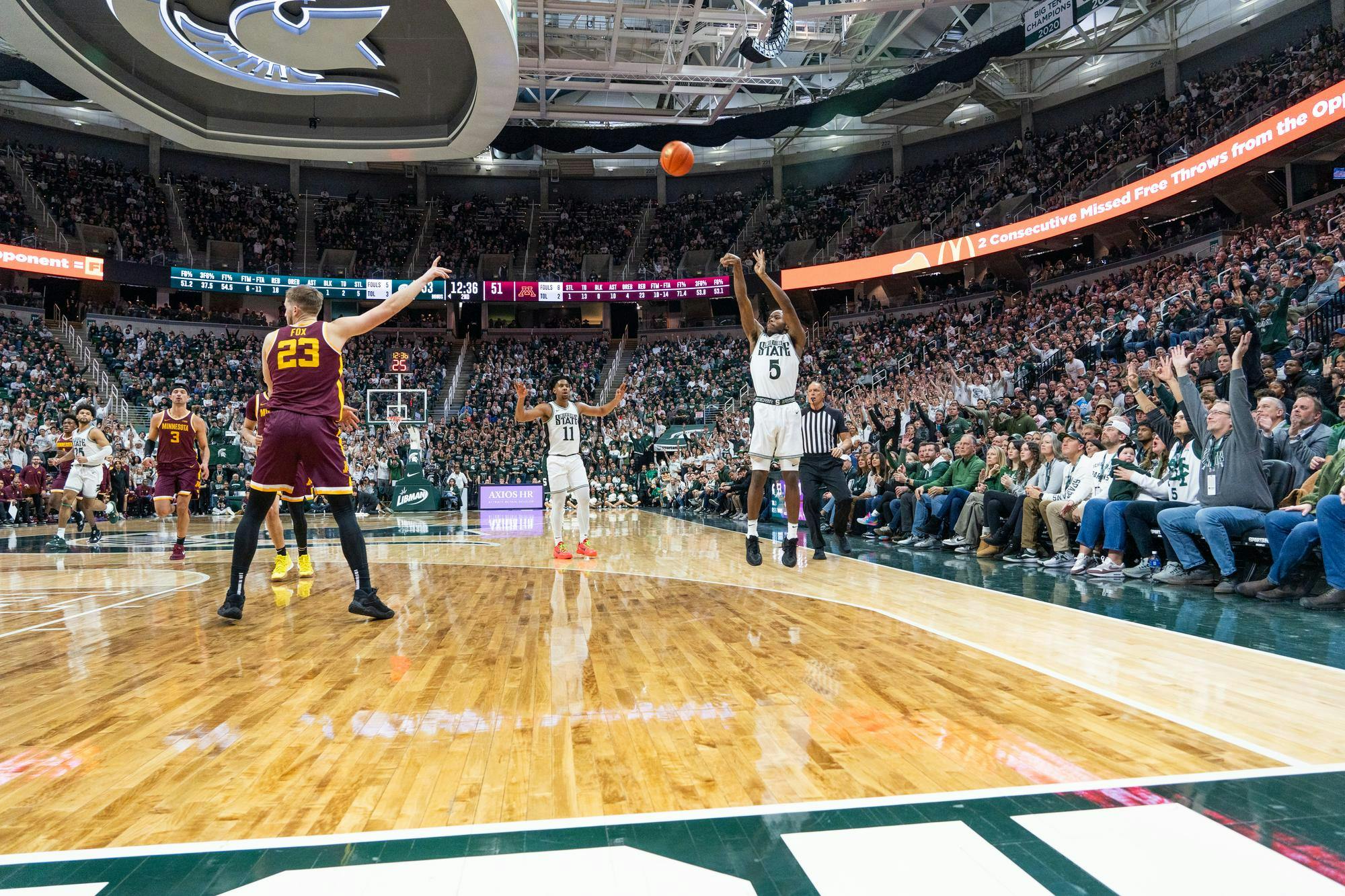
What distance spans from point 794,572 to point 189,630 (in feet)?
14.7

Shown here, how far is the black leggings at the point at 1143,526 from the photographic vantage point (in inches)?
252

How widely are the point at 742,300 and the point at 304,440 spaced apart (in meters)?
3.19

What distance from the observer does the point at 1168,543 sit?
20.5ft

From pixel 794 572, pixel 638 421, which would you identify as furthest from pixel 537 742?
pixel 638 421

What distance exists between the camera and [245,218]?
3300cm

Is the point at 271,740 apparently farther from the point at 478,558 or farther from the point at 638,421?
the point at 638,421

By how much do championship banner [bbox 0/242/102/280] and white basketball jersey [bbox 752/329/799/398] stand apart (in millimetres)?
29659

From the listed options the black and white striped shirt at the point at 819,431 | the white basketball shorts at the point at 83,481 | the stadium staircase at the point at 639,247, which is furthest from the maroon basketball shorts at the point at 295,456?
the stadium staircase at the point at 639,247

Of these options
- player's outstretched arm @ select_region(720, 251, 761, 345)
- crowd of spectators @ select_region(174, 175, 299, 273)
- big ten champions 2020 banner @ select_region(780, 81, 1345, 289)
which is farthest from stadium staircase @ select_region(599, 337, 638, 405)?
player's outstretched arm @ select_region(720, 251, 761, 345)

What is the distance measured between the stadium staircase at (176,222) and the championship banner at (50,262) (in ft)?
12.3

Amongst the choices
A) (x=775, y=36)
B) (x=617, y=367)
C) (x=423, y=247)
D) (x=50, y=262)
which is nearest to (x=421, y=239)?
(x=423, y=247)

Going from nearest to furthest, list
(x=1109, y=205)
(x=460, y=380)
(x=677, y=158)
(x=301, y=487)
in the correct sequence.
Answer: (x=301, y=487)
(x=677, y=158)
(x=1109, y=205)
(x=460, y=380)

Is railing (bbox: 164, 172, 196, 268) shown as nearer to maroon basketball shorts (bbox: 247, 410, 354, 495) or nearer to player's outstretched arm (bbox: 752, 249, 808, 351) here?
maroon basketball shorts (bbox: 247, 410, 354, 495)

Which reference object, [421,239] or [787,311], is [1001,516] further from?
[421,239]
